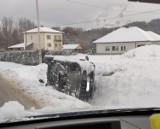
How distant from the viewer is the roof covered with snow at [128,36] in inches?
3019

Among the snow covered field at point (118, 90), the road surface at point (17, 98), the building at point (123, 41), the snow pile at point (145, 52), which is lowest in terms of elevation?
the road surface at point (17, 98)

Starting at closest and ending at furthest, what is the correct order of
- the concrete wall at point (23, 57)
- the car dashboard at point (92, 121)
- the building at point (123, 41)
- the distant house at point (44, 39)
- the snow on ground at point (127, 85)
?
the car dashboard at point (92, 121) < the snow on ground at point (127, 85) < the concrete wall at point (23, 57) < the building at point (123, 41) < the distant house at point (44, 39)

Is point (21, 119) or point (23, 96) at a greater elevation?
point (21, 119)

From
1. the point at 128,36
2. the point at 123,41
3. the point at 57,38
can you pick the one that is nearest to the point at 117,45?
the point at 123,41

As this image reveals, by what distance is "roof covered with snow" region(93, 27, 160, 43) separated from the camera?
7669 centimetres

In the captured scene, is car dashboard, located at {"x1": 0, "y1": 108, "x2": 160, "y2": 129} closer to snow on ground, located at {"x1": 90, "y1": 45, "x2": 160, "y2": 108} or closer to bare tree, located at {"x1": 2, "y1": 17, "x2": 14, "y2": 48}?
snow on ground, located at {"x1": 90, "y1": 45, "x2": 160, "y2": 108}

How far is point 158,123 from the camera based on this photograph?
2383 millimetres

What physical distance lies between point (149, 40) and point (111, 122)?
74.1m

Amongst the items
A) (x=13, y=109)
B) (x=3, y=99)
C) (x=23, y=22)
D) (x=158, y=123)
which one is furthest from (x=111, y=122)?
(x=23, y=22)

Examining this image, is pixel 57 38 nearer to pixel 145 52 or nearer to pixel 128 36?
pixel 128 36

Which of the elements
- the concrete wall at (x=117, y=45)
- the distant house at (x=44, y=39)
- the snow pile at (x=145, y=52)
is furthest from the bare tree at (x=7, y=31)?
the snow pile at (x=145, y=52)

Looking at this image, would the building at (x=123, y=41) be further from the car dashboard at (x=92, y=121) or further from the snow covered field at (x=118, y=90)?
the car dashboard at (x=92, y=121)

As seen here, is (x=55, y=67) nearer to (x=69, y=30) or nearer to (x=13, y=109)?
(x=13, y=109)

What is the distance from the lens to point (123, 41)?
7812 cm
